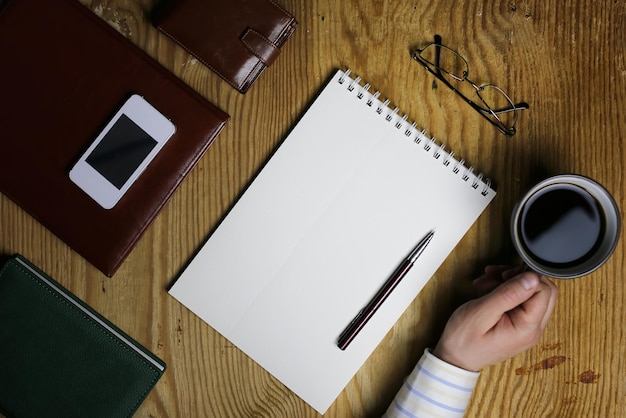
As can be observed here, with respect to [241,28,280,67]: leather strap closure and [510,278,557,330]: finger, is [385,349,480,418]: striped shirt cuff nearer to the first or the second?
[510,278,557,330]: finger

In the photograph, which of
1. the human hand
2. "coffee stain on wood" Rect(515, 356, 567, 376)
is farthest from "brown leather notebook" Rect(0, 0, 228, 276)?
"coffee stain on wood" Rect(515, 356, 567, 376)

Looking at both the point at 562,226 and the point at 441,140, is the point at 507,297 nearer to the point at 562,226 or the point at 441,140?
the point at 562,226

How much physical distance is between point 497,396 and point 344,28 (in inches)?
21.6

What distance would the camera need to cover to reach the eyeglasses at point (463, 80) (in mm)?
724

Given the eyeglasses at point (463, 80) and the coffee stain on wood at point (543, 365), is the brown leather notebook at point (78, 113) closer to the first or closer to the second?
the eyeglasses at point (463, 80)

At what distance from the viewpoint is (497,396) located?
74 centimetres

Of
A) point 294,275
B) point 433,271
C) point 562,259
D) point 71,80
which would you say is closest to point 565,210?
point 562,259

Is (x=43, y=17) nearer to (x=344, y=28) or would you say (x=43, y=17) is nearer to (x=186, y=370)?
(x=344, y=28)

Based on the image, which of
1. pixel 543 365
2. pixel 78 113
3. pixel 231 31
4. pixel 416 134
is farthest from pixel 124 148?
pixel 543 365

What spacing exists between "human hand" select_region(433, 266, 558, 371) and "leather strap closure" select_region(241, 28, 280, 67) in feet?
1.33

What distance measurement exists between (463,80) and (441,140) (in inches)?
3.3

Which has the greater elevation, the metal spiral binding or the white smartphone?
the metal spiral binding

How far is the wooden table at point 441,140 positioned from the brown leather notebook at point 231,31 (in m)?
0.03

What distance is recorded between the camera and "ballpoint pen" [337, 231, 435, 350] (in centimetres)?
72
